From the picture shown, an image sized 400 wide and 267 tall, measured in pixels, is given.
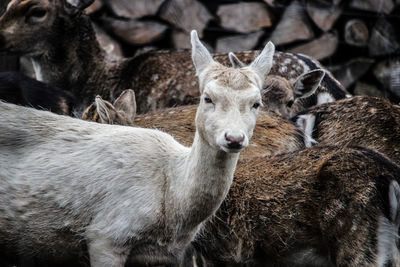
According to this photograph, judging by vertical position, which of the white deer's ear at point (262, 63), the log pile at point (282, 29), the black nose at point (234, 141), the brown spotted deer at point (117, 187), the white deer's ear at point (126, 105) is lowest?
the log pile at point (282, 29)

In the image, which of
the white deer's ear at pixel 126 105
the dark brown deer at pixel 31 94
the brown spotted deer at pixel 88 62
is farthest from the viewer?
the brown spotted deer at pixel 88 62

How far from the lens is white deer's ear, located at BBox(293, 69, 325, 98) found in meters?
6.37

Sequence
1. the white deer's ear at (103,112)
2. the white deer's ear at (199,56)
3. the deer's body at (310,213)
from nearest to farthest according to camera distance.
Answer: the deer's body at (310,213), the white deer's ear at (199,56), the white deer's ear at (103,112)

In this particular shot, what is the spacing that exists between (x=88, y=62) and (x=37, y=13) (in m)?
0.77

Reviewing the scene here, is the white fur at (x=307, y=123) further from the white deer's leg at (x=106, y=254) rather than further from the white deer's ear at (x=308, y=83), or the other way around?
the white deer's leg at (x=106, y=254)

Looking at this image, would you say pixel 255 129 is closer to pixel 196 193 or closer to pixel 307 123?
pixel 307 123

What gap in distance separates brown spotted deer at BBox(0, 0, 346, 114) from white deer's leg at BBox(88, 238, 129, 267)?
2983 mm

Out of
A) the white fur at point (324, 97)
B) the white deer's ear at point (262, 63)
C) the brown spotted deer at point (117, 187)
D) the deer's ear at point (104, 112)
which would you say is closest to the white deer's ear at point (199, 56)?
the brown spotted deer at point (117, 187)

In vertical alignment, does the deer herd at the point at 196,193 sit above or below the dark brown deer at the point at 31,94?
above

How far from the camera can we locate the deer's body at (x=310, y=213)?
3977 millimetres

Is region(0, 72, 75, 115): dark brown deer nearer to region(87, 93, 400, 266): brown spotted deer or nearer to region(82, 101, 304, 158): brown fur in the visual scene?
region(82, 101, 304, 158): brown fur

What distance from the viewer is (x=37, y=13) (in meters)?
6.86

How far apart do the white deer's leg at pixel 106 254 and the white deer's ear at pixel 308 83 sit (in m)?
3.20

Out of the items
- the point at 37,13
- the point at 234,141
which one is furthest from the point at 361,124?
the point at 37,13
